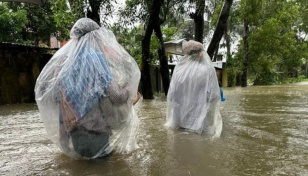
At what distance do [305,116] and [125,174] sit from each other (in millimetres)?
4179

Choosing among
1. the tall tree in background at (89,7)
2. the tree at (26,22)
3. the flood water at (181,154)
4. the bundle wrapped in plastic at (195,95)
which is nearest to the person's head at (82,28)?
the flood water at (181,154)

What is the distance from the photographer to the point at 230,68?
72.2ft

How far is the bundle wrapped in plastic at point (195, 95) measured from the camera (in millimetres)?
4062

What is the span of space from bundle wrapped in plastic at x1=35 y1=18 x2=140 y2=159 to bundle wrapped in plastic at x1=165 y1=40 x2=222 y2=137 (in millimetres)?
1478

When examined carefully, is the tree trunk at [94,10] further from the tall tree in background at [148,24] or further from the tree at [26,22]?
the tree at [26,22]

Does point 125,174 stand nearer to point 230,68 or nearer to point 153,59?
point 153,59

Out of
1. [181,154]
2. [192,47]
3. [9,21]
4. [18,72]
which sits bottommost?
[181,154]

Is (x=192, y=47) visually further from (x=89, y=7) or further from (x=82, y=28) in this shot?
(x=89, y=7)

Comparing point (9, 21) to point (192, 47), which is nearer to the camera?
point (192, 47)

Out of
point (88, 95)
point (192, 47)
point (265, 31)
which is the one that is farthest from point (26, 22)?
point (265, 31)

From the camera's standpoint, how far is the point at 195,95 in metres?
4.18

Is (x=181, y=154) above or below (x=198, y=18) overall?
below

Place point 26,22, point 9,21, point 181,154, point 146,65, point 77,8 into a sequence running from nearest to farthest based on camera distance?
1. point 181,154
2. point 77,8
3. point 146,65
4. point 9,21
5. point 26,22

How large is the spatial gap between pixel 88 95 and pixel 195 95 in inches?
78.9
